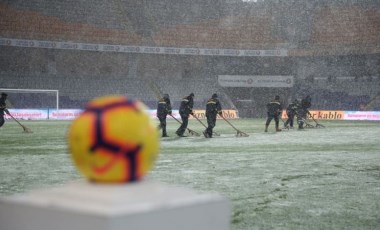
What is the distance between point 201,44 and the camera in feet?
149

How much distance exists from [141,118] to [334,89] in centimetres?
Answer: 4419

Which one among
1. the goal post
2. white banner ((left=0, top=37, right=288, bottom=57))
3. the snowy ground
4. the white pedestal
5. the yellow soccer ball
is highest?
white banner ((left=0, top=37, right=288, bottom=57))

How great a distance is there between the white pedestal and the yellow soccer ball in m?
0.05

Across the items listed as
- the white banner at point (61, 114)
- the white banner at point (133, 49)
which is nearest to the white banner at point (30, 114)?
the white banner at point (61, 114)

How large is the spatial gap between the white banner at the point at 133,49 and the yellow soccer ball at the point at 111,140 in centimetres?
3875

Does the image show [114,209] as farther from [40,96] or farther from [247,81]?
[247,81]

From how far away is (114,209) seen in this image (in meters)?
1.50

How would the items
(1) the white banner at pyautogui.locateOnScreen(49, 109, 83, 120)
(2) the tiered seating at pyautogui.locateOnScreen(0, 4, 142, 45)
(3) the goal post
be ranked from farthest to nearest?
(2) the tiered seating at pyautogui.locateOnScreen(0, 4, 142, 45) < (3) the goal post < (1) the white banner at pyautogui.locateOnScreen(49, 109, 83, 120)

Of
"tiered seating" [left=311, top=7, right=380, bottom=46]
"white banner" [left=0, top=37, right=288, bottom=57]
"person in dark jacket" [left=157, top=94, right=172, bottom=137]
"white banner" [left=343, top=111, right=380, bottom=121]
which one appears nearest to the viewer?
"person in dark jacket" [left=157, top=94, right=172, bottom=137]

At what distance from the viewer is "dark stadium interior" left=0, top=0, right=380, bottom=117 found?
4081cm

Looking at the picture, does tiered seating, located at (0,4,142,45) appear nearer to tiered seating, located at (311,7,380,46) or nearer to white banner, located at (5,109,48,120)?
white banner, located at (5,109,48,120)

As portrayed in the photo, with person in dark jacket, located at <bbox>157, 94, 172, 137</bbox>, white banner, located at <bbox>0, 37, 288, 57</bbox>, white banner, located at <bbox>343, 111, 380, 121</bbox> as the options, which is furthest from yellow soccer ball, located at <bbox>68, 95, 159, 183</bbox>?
white banner, located at <bbox>0, 37, 288, 57</bbox>

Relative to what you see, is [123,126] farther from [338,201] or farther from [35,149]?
[35,149]

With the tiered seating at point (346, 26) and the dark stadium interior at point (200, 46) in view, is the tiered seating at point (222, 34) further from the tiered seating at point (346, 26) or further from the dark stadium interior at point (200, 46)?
the tiered seating at point (346, 26)
